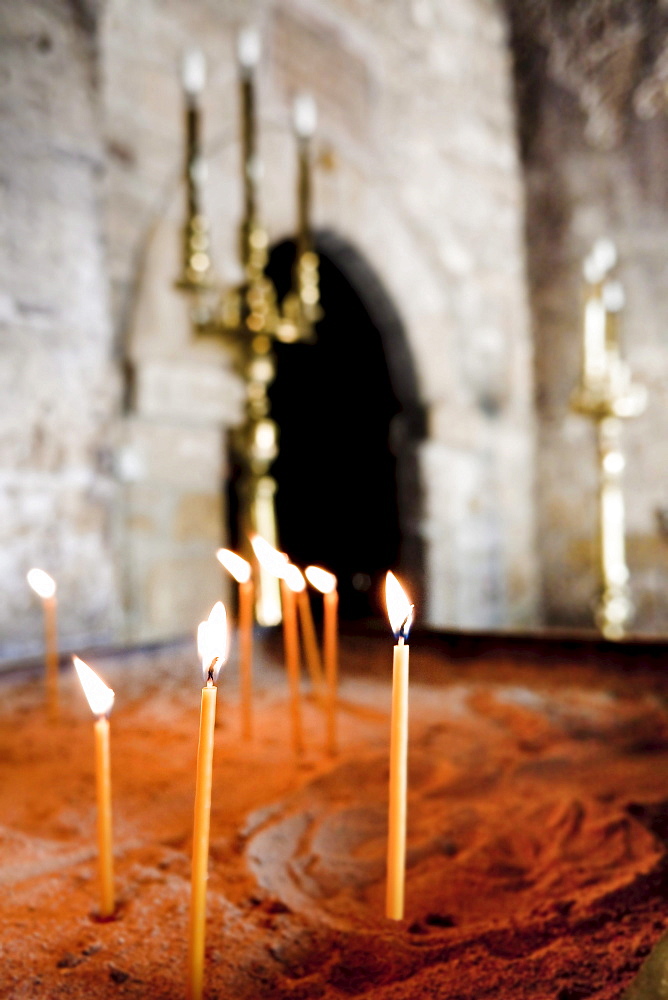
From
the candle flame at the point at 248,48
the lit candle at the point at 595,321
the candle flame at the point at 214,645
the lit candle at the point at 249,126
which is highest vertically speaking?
the candle flame at the point at 248,48

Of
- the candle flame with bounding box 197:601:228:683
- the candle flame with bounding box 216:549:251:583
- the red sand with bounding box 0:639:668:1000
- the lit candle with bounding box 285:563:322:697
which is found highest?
the candle flame with bounding box 197:601:228:683

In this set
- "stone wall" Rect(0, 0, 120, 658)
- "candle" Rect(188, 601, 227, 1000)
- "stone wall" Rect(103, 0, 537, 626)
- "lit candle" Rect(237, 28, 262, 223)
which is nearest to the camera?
"candle" Rect(188, 601, 227, 1000)

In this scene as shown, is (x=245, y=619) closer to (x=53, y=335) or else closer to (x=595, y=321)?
(x=53, y=335)

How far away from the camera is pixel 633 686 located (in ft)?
5.40

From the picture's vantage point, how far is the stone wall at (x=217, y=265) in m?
2.23

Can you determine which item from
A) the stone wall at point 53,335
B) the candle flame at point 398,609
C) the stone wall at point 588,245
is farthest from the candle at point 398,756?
the stone wall at point 588,245

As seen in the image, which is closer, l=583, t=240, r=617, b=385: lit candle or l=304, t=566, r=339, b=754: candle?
l=304, t=566, r=339, b=754: candle

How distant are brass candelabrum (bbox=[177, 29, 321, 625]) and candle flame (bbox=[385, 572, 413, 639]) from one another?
6.91 feet

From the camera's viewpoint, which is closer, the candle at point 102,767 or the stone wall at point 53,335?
the candle at point 102,767

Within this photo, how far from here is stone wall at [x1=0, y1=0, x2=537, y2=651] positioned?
2229mm

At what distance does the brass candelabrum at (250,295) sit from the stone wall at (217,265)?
0.24 ft

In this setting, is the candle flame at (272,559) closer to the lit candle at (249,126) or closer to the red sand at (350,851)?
the red sand at (350,851)

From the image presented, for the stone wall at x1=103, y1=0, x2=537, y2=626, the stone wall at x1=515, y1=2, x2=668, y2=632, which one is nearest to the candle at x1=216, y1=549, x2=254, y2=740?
the stone wall at x1=103, y1=0, x2=537, y2=626

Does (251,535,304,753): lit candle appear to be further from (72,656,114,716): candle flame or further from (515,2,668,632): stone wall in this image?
(515,2,668,632): stone wall
